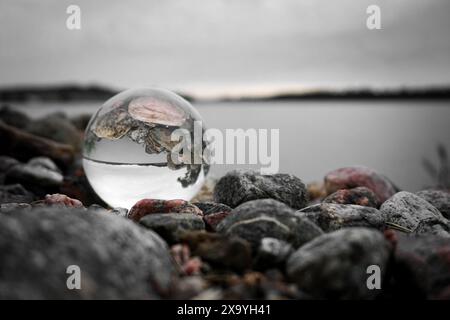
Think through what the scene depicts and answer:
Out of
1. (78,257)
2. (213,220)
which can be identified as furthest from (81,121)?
Answer: (78,257)

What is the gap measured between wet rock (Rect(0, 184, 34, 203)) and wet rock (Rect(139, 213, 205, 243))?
373cm

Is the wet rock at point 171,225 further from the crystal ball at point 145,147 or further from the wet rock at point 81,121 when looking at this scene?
the wet rock at point 81,121

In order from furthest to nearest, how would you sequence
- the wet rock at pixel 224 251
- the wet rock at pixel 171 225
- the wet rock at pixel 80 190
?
the wet rock at pixel 80 190 → the wet rock at pixel 171 225 → the wet rock at pixel 224 251

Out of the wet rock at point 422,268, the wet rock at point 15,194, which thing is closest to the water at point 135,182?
the wet rock at point 15,194

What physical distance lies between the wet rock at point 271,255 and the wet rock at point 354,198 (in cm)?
257

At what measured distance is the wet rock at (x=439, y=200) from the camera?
680 cm

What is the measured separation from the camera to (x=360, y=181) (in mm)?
7809

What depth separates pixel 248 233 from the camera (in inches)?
170

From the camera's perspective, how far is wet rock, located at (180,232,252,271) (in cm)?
390

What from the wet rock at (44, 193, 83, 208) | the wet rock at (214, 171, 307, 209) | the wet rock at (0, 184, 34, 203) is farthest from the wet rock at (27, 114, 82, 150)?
the wet rock at (214, 171, 307, 209)

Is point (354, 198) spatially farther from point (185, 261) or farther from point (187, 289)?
point (187, 289)

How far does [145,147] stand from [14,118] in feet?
29.5
